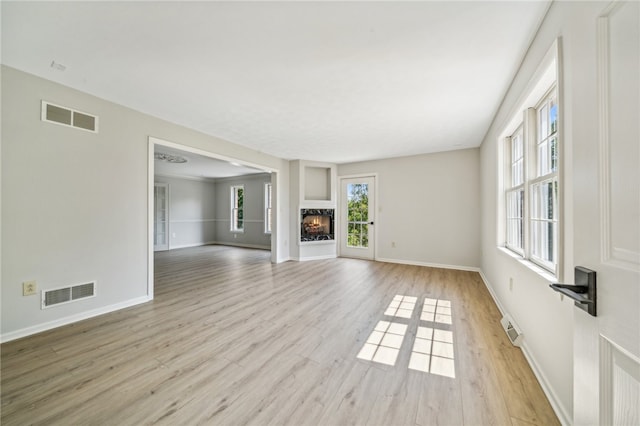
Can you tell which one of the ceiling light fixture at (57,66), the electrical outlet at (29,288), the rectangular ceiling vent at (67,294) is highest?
the ceiling light fixture at (57,66)

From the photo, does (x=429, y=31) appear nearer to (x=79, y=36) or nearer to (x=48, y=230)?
(x=79, y=36)

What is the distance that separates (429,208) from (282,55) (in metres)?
4.36

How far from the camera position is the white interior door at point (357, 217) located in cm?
590

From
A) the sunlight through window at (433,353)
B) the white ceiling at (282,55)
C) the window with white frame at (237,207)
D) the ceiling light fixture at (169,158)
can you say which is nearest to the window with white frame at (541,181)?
the white ceiling at (282,55)

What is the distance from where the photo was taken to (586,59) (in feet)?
2.36

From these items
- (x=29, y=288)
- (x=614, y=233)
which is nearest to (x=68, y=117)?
(x=29, y=288)

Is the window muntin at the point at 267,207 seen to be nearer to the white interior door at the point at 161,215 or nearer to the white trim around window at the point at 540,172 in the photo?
the white interior door at the point at 161,215

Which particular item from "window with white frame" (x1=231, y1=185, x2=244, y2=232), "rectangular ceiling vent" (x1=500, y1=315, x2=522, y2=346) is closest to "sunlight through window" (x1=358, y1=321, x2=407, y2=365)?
"rectangular ceiling vent" (x1=500, y1=315, x2=522, y2=346)

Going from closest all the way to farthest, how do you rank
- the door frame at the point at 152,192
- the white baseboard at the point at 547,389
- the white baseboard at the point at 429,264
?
the white baseboard at the point at 547,389 < the door frame at the point at 152,192 < the white baseboard at the point at 429,264

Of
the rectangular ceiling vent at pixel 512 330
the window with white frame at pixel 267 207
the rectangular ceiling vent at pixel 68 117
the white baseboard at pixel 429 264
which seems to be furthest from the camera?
the window with white frame at pixel 267 207

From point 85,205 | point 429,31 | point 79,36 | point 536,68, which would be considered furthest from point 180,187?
point 536,68

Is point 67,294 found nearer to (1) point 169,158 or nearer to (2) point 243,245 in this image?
(1) point 169,158

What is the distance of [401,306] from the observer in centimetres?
297

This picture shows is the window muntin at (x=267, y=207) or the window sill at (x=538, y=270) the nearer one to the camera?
the window sill at (x=538, y=270)
